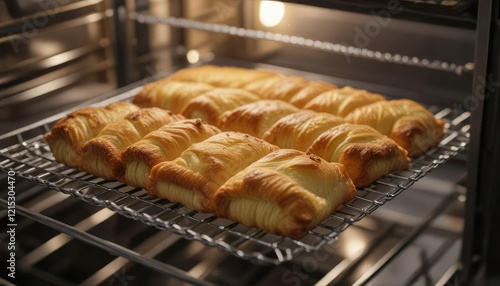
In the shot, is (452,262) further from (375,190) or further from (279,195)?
(279,195)

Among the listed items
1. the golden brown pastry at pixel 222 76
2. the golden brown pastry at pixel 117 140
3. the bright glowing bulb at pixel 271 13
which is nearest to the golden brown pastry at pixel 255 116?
the golden brown pastry at pixel 117 140

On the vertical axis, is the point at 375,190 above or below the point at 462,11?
below

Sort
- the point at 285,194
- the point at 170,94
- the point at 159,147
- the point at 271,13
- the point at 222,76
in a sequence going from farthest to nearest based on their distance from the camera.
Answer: the point at 271,13 < the point at 222,76 < the point at 170,94 < the point at 159,147 < the point at 285,194

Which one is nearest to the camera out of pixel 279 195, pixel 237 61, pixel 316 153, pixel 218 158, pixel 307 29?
pixel 279 195

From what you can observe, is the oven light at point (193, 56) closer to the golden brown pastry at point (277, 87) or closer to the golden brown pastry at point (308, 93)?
the golden brown pastry at point (277, 87)

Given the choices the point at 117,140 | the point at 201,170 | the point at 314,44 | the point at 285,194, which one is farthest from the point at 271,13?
the point at 285,194

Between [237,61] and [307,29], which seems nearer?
[307,29]

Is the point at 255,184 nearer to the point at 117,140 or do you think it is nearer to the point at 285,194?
the point at 285,194

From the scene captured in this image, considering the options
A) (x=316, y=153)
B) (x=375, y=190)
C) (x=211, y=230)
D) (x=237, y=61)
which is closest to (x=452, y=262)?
(x=375, y=190)
